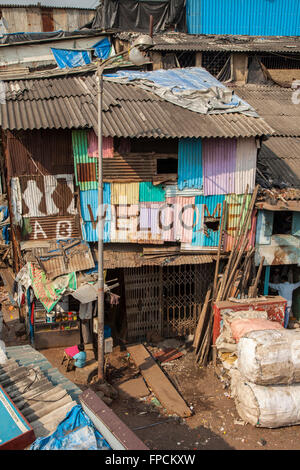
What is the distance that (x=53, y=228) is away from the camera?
10914 mm

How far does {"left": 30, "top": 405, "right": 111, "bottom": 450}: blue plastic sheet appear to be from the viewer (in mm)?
4547

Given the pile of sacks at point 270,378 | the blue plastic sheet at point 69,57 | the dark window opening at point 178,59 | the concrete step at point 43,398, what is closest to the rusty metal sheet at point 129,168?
the pile of sacks at point 270,378

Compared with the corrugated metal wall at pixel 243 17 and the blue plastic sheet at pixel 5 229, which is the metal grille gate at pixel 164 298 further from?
the corrugated metal wall at pixel 243 17

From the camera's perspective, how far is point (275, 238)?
11938mm

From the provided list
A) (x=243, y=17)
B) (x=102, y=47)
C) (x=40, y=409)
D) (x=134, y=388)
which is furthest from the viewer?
(x=243, y=17)

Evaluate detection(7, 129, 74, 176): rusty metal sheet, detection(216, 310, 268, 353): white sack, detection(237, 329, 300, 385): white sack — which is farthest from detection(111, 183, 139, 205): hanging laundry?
detection(237, 329, 300, 385): white sack

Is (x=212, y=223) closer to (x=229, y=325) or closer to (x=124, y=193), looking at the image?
(x=124, y=193)

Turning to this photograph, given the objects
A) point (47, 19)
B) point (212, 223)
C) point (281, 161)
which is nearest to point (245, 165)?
point (212, 223)

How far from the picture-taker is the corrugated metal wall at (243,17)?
Result: 21.2 m

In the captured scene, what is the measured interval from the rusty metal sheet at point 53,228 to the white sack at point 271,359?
5.60 meters

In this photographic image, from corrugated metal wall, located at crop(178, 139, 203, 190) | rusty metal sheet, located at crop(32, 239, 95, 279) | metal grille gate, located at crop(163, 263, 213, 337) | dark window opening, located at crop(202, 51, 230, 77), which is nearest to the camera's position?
rusty metal sheet, located at crop(32, 239, 95, 279)

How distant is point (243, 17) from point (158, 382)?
20.1 meters

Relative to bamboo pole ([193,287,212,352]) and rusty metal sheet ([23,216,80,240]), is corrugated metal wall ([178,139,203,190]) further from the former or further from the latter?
bamboo pole ([193,287,212,352])

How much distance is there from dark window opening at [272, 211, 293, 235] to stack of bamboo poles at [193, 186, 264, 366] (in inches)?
72.7
